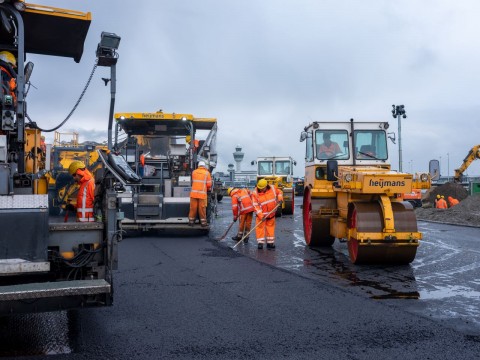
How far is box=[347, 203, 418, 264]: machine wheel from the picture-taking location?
8180mm

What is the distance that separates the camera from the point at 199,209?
12266mm

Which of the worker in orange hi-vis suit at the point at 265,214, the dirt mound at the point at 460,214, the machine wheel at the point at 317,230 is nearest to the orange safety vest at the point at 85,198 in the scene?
the worker in orange hi-vis suit at the point at 265,214

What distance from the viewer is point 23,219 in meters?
4.09

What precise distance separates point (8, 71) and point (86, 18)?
0.88 metres

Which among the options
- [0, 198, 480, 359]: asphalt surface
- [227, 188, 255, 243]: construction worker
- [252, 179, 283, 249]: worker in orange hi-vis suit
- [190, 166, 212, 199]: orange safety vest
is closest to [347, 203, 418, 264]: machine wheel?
[0, 198, 480, 359]: asphalt surface

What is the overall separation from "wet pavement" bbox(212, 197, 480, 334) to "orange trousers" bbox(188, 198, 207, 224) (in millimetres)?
741

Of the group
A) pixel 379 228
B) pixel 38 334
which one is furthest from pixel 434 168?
pixel 38 334

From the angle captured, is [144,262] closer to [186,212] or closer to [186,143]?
[186,212]

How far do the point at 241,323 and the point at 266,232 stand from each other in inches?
228

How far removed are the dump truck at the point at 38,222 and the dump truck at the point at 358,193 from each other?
14.8ft

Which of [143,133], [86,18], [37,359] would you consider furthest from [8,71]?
[143,133]

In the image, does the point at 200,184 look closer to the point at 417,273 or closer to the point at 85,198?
the point at 417,273

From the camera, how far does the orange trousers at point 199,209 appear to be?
1219 centimetres

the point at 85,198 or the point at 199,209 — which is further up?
the point at 85,198
